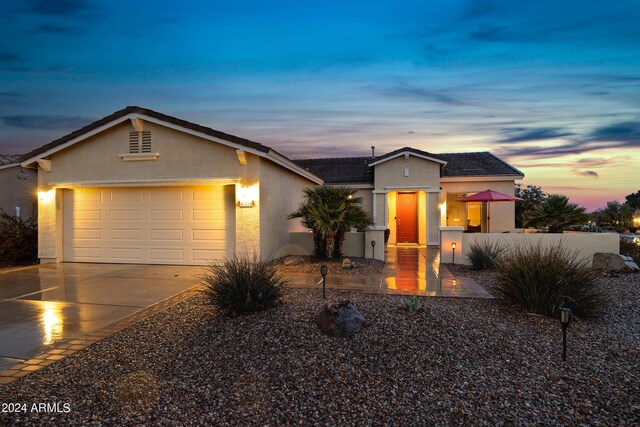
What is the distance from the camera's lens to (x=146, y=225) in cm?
1123

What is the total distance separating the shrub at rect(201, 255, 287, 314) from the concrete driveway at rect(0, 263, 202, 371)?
1.74 m

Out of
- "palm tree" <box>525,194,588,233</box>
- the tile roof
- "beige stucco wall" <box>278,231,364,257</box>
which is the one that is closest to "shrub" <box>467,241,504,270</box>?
"beige stucco wall" <box>278,231,364,257</box>

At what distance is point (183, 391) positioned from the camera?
11.2 feet

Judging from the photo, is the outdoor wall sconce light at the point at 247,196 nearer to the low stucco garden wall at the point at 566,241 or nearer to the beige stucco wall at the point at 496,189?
the low stucco garden wall at the point at 566,241

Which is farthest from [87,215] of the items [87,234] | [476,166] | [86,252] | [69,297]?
[476,166]

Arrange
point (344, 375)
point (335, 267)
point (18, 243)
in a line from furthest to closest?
point (18, 243)
point (335, 267)
point (344, 375)

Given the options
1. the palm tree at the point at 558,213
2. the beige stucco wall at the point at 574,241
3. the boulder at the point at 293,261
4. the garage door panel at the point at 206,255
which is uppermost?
the palm tree at the point at 558,213

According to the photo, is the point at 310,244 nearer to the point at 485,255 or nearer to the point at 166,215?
the point at 166,215

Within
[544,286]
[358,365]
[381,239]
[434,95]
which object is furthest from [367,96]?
[358,365]

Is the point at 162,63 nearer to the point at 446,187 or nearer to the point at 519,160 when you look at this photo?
the point at 446,187

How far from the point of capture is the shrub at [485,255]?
33.1 feet

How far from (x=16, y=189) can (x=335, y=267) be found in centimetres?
1418

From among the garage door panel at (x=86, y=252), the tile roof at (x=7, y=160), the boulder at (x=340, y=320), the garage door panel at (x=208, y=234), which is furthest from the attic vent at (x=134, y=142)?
the boulder at (x=340, y=320)

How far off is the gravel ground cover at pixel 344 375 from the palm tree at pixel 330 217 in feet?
17.2
